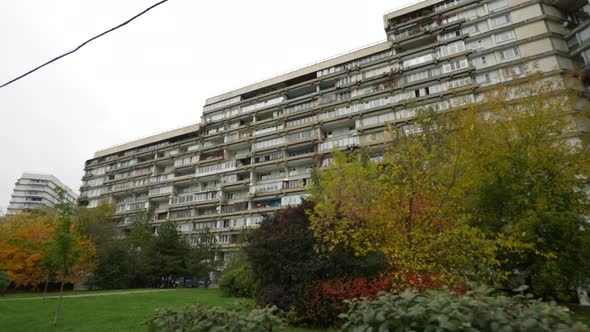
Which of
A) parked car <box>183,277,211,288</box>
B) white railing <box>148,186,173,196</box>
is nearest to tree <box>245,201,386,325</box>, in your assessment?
parked car <box>183,277,211,288</box>

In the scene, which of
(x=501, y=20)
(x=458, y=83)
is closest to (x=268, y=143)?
(x=458, y=83)

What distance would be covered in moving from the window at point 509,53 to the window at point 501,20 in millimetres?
4009

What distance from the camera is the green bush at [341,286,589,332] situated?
10.5ft

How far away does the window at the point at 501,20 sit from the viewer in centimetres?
3750

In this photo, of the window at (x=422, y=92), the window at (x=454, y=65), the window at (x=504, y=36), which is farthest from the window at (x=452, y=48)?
the window at (x=422, y=92)

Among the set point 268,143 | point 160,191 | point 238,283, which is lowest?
point 238,283

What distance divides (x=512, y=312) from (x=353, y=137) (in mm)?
40764

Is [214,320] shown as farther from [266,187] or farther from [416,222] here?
[266,187]

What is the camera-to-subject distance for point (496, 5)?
39.1 metres

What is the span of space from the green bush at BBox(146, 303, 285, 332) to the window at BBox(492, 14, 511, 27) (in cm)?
4662

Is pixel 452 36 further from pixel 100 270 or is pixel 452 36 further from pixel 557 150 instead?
pixel 100 270

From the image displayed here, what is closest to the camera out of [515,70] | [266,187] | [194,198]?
[515,70]

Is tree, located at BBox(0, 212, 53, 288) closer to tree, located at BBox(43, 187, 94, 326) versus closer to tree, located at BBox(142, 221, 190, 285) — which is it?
tree, located at BBox(142, 221, 190, 285)

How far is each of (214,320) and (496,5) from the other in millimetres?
49746
